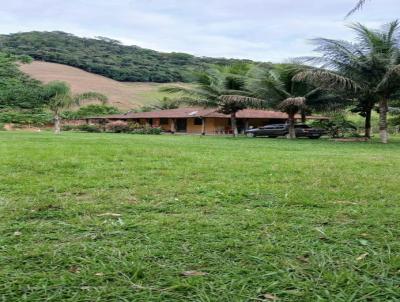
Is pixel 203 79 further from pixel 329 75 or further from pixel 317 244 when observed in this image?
pixel 317 244

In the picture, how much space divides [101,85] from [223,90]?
161ft

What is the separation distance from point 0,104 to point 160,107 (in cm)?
1798

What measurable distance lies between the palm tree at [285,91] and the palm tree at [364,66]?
2628 mm

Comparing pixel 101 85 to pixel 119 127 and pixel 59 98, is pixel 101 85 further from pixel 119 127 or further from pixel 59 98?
pixel 59 98

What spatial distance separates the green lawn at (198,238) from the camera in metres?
2.54

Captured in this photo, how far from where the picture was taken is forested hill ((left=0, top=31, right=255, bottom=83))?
76188 mm

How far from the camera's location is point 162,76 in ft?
259

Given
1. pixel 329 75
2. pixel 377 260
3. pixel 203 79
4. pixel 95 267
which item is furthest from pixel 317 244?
pixel 203 79

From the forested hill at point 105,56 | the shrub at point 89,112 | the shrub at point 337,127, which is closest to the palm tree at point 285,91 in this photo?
the shrub at point 337,127

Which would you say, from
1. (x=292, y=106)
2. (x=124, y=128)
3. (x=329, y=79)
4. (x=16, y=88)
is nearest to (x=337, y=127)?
(x=292, y=106)

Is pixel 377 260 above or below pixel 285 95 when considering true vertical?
below

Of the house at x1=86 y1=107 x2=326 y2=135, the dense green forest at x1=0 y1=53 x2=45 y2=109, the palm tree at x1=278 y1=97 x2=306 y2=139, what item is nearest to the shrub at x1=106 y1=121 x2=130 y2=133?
the house at x1=86 y1=107 x2=326 y2=135

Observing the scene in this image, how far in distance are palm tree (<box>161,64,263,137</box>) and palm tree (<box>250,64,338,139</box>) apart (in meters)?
0.79

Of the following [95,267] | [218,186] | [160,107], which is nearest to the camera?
[95,267]
